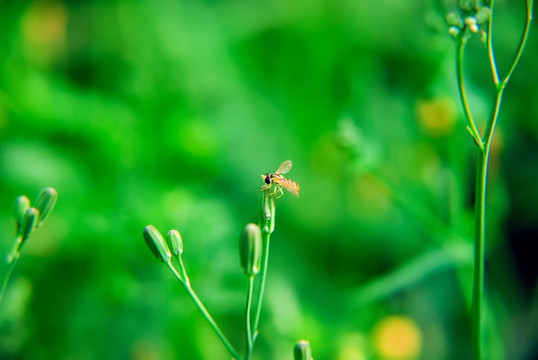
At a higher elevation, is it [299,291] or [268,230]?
[299,291]

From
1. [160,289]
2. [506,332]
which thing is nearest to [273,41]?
[160,289]

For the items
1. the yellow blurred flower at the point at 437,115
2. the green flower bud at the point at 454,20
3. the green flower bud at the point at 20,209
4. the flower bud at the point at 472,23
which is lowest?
the green flower bud at the point at 20,209

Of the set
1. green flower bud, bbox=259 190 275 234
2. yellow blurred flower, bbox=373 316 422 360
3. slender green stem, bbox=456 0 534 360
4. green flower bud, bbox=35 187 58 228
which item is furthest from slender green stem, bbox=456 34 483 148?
yellow blurred flower, bbox=373 316 422 360

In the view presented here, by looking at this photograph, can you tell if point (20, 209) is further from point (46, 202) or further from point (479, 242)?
point (479, 242)

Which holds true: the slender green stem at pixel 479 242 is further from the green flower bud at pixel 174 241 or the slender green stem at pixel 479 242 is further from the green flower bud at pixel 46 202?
the green flower bud at pixel 46 202

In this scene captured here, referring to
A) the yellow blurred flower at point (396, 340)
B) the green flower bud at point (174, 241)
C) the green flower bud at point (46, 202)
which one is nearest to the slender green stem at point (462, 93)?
the green flower bud at point (174, 241)

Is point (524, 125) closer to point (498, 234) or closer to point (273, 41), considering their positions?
point (498, 234)
